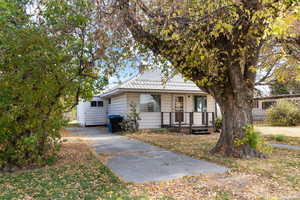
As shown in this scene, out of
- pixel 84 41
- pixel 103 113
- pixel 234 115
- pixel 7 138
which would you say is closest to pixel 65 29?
pixel 84 41

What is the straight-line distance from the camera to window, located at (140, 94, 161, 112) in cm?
1375

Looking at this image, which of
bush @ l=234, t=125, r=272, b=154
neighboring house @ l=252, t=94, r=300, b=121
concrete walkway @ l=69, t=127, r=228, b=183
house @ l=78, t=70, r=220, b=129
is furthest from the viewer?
neighboring house @ l=252, t=94, r=300, b=121

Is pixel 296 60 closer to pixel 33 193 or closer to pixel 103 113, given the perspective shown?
pixel 33 193

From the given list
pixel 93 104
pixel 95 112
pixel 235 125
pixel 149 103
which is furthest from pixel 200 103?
pixel 93 104

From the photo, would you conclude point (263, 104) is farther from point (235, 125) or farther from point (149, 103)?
point (235, 125)

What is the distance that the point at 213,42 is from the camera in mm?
6367

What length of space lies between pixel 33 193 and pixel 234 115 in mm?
5223

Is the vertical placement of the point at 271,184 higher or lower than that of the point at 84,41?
lower

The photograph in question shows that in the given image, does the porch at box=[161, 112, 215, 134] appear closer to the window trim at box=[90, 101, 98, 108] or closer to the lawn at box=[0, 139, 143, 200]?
the window trim at box=[90, 101, 98, 108]

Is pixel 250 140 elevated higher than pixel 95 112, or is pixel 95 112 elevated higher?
pixel 95 112

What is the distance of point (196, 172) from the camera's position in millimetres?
4922

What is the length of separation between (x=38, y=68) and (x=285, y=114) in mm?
17764

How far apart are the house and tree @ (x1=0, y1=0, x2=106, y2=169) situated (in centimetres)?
695

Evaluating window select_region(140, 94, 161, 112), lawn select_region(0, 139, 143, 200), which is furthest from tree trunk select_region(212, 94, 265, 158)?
window select_region(140, 94, 161, 112)
